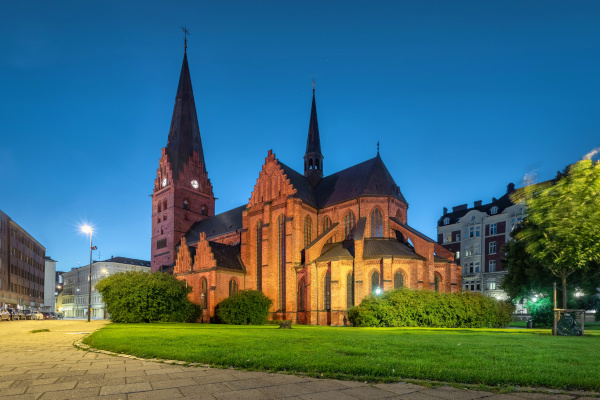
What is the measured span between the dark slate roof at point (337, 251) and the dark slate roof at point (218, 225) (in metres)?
16.1

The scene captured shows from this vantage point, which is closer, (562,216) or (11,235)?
(562,216)

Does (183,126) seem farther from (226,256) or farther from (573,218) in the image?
(573,218)

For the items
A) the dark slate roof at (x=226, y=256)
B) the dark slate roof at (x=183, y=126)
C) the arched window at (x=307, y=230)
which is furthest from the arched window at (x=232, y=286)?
the dark slate roof at (x=183, y=126)

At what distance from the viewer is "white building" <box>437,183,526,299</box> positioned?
5466cm

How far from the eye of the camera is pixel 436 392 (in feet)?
17.1

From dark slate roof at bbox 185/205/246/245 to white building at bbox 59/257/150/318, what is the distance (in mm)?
45454

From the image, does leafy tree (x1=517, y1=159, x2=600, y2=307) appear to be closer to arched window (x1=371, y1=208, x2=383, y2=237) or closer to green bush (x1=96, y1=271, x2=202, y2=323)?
arched window (x1=371, y1=208, x2=383, y2=237)

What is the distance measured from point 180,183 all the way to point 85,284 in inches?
2747

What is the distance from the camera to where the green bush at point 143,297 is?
106 ft

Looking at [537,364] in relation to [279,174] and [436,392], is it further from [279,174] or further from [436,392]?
[279,174]

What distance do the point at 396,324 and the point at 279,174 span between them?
21.9 metres

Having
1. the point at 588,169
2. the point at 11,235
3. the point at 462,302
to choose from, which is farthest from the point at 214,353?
the point at 11,235

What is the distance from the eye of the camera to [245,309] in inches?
1394

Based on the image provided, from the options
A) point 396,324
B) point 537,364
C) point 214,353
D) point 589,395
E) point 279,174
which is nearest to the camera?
point 589,395
